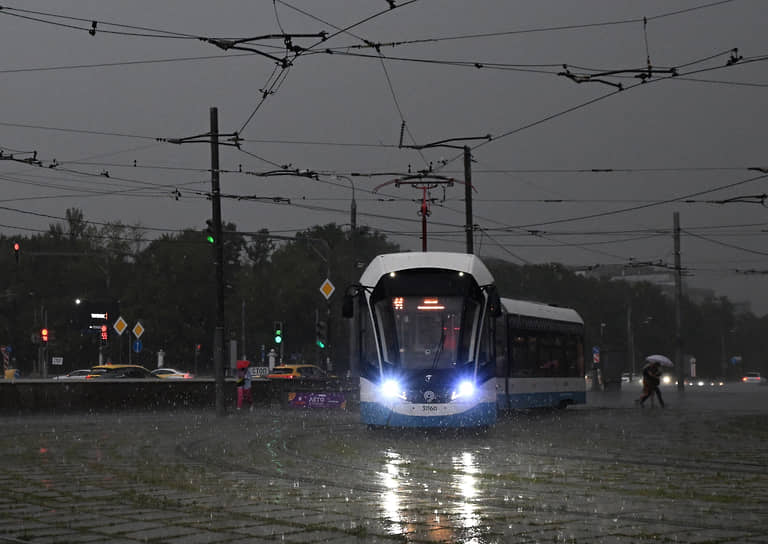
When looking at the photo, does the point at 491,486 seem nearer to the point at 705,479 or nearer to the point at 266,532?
the point at 705,479

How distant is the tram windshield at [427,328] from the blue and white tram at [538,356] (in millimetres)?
6552

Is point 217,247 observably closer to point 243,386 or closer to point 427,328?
point 243,386

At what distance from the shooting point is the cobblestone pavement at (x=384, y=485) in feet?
33.3

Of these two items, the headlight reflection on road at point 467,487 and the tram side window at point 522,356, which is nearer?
the headlight reflection on road at point 467,487

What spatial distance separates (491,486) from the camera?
46.3 feet

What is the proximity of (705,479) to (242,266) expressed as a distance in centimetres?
13565

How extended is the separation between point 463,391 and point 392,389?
136 cm

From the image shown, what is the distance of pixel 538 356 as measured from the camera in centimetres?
3538

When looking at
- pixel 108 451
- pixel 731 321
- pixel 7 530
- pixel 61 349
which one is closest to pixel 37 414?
pixel 108 451

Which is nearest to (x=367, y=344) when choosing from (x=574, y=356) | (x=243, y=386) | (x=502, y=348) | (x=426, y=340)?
(x=426, y=340)

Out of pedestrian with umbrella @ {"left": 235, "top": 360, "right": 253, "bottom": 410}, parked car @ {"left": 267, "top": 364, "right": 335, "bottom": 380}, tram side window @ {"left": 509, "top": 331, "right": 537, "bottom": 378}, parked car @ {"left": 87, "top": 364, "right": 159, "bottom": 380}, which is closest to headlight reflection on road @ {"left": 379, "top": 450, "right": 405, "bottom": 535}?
tram side window @ {"left": 509, "top": 331, "right": 537, "bottom": 378}

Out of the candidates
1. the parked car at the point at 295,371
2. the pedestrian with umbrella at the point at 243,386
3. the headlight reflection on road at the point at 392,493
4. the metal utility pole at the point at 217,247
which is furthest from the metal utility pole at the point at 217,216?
the parked car at the point at 295,371

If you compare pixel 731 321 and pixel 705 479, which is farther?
pixel 731 321

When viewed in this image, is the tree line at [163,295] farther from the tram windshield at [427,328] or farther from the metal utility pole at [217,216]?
the tram windshield at [427,328]
